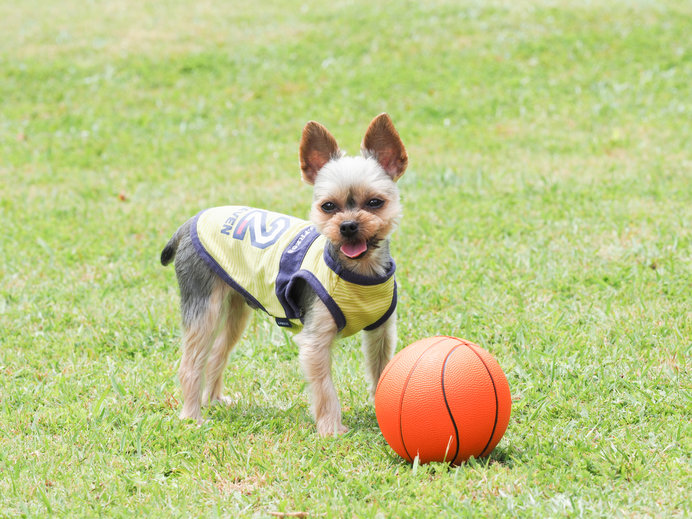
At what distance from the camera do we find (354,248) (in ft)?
15.2

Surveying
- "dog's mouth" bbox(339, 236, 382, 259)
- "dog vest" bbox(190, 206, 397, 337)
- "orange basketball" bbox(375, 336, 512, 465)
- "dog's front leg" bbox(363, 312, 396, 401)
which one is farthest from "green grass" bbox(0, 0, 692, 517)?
"dog's mouth" bbox(339, 236, 382, 259)

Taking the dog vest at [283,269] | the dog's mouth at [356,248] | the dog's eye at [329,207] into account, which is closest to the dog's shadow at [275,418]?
the dog vest at [283,269]

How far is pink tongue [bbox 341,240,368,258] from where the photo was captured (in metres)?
4.61

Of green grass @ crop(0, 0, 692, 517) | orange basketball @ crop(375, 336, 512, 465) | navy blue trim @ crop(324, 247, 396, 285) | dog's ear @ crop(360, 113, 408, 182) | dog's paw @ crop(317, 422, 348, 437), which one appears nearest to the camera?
orange basketball @ crop(375, 336, 512, 465)

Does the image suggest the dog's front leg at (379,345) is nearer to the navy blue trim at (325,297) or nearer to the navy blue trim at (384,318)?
the navy blue trim at (384,318)

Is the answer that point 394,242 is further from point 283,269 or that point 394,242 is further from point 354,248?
point 354,248

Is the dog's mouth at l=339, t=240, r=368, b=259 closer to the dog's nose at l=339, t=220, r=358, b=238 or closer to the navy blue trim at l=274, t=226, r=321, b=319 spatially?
the dog's nose at l=339, t=220, r=358, b=238

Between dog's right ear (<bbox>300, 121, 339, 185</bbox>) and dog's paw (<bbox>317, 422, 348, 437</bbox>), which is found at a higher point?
dog's right ear (<bbox>300, 121, 339, 185</bbox>)

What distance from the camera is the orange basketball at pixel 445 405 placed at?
4.14 m

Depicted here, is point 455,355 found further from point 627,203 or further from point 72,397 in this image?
point 627,203

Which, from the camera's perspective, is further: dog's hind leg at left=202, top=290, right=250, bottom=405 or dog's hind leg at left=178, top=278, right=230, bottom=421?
dog's hind leg at left=202, top=290, right=250, bottom=405

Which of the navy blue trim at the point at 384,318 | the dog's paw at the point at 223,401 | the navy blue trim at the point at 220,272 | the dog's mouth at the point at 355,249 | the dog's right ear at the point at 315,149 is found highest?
the dog's right ear at the point at 315,149

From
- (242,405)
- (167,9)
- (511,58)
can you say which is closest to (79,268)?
(242,405)

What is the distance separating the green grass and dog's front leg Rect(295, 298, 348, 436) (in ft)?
0.59
